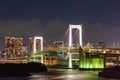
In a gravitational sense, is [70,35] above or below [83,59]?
above

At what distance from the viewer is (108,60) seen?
11844cm

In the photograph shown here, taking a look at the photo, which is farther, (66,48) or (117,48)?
(66,48)

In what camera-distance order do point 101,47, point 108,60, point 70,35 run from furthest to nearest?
point 108,60 < point 70,35 < point 101,47

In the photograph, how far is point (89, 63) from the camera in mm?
88438

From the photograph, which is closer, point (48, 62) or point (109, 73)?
point (109, 73)

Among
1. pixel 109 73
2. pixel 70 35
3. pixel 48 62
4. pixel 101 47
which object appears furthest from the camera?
pixel 48 62

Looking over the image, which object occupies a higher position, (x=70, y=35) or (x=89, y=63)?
(x=70, y=35)

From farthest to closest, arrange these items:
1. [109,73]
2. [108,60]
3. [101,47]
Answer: [108,60], [101,47], [109,73]

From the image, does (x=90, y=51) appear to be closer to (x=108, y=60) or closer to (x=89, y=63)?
(x=89, y=63)

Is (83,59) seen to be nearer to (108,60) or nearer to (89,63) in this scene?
(89,63)

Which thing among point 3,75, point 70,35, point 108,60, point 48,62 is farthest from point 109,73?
point 48,62

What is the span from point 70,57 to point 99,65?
371 inches

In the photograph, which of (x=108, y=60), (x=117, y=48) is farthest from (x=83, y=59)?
(x=108, y=60)

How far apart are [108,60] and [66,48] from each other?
25344mm
